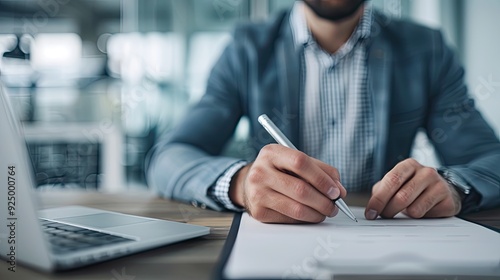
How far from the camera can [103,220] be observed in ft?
1.61

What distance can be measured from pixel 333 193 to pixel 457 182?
23cm

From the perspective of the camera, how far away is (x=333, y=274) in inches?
12.0

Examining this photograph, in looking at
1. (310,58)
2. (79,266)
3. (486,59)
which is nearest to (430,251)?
(79,266)

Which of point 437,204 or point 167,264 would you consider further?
point 437,204

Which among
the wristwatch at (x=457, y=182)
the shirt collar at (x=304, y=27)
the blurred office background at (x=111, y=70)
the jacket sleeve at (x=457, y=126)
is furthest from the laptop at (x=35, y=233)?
the blurred office background at (x=111, y=70)

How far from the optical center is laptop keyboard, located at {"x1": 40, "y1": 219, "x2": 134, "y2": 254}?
0.34 metres

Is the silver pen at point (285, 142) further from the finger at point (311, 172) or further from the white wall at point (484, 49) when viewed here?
the white wall at point (484, 49)

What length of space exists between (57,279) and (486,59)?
194 cm

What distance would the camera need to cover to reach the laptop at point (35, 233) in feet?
1.03

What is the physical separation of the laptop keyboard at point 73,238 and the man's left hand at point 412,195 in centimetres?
28

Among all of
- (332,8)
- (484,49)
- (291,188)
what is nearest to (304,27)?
(332,8)

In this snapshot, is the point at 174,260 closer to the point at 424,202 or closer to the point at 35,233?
the point at 35,233

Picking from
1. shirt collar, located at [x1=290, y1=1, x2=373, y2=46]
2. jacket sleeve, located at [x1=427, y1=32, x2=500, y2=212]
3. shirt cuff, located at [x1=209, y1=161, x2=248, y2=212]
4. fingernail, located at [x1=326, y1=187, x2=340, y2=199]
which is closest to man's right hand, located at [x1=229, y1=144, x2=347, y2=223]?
fingernail, located at [x1=326, y1=187, x2=340, y2=199]

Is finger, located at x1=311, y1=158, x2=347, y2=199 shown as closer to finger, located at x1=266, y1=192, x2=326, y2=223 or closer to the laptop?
finger, located at x1=266, y1=192, x2=326, y2=223
